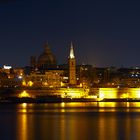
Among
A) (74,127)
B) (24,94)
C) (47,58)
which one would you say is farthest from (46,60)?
(74,127)

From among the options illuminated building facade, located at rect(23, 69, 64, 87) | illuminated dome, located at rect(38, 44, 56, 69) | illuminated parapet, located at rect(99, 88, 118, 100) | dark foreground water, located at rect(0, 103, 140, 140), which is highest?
illuminated dome, located at rect(38, 44, 56, 69)

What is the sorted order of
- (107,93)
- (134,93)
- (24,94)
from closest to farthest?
(107,93)
(134,93)
(24,94)

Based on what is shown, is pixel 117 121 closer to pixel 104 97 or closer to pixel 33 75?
pixel 104 97

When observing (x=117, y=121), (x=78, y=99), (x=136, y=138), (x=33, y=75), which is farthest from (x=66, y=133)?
(x=33, y=75)

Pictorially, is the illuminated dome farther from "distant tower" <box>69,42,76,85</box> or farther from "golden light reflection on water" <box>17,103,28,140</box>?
"golden light reflection on water" <box>17,103,28,140</box>

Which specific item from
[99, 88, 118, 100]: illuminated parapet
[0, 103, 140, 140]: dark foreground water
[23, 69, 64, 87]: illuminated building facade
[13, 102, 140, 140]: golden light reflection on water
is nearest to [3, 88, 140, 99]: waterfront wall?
[99, 88, 118, 100]: illuminated parapet

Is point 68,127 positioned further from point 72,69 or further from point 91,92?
point 72,69

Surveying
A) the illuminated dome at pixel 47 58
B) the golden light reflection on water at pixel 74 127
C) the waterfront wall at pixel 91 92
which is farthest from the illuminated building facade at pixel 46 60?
the golden light reflection on water at pixel 74 127

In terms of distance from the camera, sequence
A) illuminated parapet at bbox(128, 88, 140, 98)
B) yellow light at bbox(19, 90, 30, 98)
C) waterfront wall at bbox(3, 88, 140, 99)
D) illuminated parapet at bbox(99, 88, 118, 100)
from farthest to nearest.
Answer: yellow light at bbox(19, 90, 30, 98) → illuminated parapet at bbox(128, 88, 140, 98) → waterfront wall at bbox(3, 88, 140, 99) → illuminated parapet at bbox(99, 88, 118, 100)

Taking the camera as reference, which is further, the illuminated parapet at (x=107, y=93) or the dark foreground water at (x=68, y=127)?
the illuminated parapet at (x=107, y=93)

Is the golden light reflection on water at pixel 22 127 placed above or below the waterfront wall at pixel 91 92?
below

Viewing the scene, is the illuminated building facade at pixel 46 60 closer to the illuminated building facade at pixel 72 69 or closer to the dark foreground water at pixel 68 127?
the illuminated building facade at pixel 72 69

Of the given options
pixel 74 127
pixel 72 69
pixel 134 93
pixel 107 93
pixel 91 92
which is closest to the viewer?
pixel 74 127

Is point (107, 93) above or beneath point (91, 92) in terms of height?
beneath
